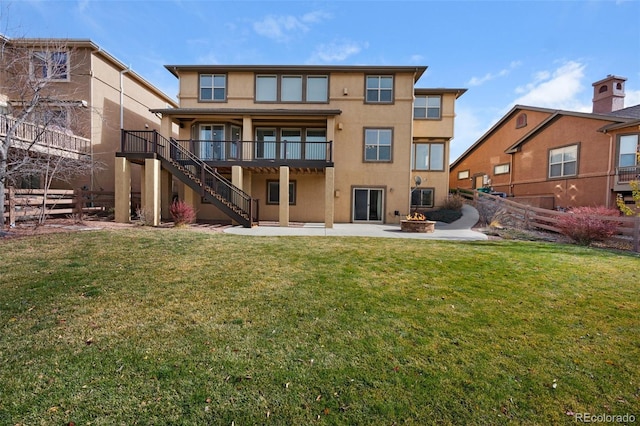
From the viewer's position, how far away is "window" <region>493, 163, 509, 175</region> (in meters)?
24.2

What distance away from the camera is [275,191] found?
17.5m

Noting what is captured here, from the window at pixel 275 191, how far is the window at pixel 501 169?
18.4 meters

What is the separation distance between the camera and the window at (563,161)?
61.1 feet

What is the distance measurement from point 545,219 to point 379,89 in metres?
10.7

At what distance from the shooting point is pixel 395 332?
362 cm

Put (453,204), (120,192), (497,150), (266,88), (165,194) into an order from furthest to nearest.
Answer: (497,150) < (453,204) < (266,88) < (165,194) < (120,192)

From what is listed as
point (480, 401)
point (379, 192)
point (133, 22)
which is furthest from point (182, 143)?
point (480, 401)

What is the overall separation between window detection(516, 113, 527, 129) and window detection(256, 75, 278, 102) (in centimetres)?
1938

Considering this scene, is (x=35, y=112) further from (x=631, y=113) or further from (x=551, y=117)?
(x=631, y=113)

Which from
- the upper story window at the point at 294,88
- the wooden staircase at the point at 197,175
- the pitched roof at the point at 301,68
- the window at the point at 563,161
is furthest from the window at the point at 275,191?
the window at the point at 563,161

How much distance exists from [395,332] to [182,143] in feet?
52.5

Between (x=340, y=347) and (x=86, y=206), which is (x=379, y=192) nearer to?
(x=340, y=347)

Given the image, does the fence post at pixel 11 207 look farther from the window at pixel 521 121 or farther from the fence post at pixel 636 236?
the window at pixel 521 121

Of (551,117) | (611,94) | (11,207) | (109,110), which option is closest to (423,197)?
(551,117)
